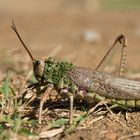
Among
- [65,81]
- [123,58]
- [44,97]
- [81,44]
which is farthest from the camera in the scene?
[81,44]

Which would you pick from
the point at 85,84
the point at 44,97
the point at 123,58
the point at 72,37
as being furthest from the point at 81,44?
the point at 44,97

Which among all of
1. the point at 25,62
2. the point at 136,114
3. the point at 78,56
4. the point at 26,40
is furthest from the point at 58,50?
the point at 136,114

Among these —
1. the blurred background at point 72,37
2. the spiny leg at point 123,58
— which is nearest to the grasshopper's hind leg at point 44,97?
the spiny leg at point 123,58

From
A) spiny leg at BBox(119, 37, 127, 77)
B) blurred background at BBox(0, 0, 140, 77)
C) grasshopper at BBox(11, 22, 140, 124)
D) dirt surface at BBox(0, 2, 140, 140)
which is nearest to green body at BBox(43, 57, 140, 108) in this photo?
grasshopper at BBox(11, 22, 140, 124)

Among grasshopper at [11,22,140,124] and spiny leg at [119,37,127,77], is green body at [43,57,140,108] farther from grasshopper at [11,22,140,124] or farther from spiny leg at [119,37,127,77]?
spiny leg at [119,37,127,77]

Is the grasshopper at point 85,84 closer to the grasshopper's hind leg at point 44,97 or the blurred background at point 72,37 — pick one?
the grasshopper's hind leg at point 44,97

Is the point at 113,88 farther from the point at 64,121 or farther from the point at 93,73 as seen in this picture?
the point at 64,121

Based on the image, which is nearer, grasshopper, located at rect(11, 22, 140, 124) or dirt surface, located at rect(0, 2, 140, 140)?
dirt surface, located at rect(0, 2, 140, 140)

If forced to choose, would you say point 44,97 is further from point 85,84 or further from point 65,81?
point 85,84
